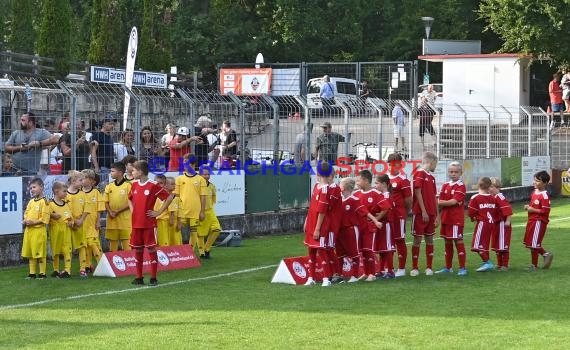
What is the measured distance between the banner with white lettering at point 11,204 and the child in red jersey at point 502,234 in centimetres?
749

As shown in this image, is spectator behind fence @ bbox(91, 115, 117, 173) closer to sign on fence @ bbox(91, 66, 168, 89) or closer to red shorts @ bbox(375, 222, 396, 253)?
red shorts @ bbox(375, 222, 396, 253)

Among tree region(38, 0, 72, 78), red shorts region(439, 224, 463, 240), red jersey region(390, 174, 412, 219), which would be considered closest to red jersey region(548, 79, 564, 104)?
tree region(38, 0, 72, 78)

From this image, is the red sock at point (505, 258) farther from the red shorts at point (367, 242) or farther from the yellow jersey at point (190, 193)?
the yellow jersey at point (190, 193)

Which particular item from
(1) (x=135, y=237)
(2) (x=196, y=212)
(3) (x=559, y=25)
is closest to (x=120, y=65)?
(3) (x=559, y=25)

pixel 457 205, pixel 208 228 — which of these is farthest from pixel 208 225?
pixel 457 205

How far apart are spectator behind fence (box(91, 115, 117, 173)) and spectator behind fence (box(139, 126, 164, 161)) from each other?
39.6 inches

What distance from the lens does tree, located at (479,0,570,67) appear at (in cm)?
4284

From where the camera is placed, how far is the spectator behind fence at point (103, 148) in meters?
20.8

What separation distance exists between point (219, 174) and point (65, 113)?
14.4 ft

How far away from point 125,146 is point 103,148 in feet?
2.24

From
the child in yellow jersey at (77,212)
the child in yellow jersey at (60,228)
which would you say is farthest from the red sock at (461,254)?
the child in yellow jersey at (60,228)

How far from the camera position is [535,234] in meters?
18.2

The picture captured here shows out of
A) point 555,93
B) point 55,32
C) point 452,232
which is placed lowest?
point 452,232

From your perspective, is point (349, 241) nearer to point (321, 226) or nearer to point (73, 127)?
point (321, 226)
